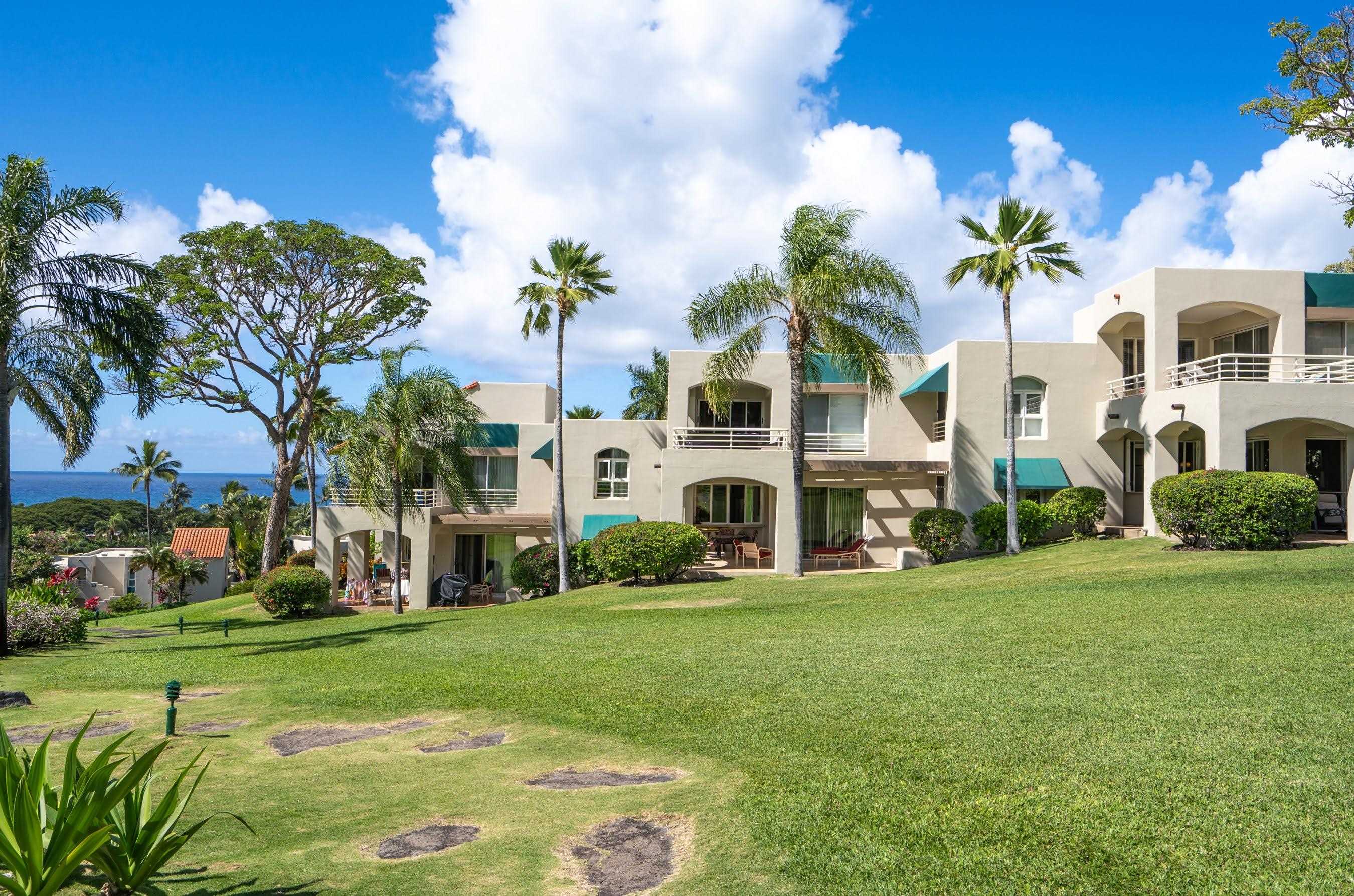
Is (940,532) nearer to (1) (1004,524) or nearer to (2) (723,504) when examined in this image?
(1) (1004,524)

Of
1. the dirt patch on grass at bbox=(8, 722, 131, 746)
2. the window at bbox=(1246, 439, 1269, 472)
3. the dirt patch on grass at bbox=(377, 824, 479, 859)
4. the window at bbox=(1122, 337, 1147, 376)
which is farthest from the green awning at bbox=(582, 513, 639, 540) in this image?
the dirt patch on grass at bbox=(377, 824, 479, 859)

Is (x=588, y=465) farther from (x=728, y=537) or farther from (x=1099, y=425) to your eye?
(x=1099, y=425)

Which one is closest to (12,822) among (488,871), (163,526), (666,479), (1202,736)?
(488,871)

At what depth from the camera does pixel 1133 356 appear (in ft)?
90.8

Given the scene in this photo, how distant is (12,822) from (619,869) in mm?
3546

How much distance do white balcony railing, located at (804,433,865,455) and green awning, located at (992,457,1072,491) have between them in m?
4.45

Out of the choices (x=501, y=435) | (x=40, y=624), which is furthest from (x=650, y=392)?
(x=40, y=624)

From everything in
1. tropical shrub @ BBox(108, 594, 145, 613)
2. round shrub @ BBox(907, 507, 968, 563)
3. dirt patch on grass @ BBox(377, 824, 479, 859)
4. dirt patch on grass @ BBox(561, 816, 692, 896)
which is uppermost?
round shrub @ BBox(907, 507, 968, 563)

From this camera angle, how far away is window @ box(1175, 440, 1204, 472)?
26234mm

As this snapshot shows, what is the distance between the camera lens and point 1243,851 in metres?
5.57

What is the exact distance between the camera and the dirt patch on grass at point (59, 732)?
1016cm

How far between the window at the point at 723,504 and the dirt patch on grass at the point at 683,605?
9141 millimetres

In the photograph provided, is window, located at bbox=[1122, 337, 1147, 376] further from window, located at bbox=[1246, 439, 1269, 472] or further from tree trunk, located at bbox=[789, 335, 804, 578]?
tree trunk, located at bbox=[789, 335, 804, 578]

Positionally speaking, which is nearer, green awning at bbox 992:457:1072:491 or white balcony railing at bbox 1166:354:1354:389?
white balcony railing at bbox 1166:354:1354:389
